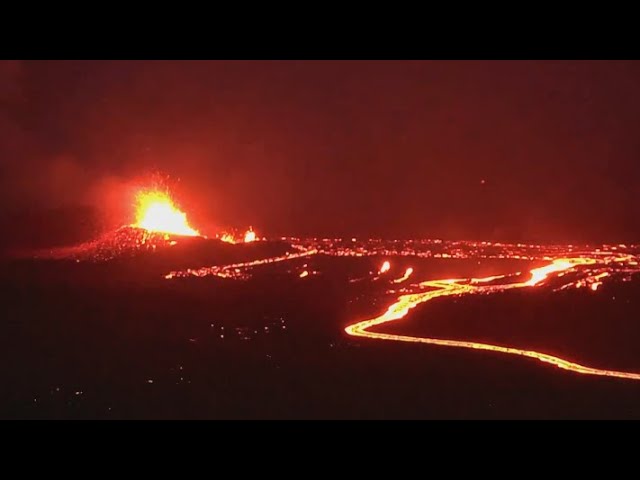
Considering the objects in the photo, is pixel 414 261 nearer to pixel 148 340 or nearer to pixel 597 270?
pixel 597 270

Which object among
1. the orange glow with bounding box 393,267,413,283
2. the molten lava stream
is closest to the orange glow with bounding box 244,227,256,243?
the orange glow with bounding box 393,267,413,283

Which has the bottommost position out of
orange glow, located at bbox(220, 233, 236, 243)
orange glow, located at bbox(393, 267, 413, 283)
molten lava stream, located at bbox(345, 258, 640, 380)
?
molten lava stream, located at bbox(345, 258, 640, 380)

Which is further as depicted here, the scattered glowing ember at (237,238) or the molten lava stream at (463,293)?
the scattered glowing ember at (237,238)

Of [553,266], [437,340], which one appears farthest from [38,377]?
[553,266]

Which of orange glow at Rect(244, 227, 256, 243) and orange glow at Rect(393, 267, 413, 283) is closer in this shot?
orange glow at Rect(393, 267, 413, 283)

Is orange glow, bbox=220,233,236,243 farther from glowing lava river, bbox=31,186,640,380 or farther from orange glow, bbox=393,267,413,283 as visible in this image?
orange glow, bbox=393,267,413,283

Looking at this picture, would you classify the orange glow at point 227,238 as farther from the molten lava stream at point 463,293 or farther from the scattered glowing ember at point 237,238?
the molten lava stream at point 463,293

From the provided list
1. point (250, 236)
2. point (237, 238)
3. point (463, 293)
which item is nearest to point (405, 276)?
point (463, 293)

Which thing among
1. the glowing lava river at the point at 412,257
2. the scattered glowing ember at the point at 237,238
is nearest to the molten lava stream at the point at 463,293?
the glowing lava river at the point at 412,257
